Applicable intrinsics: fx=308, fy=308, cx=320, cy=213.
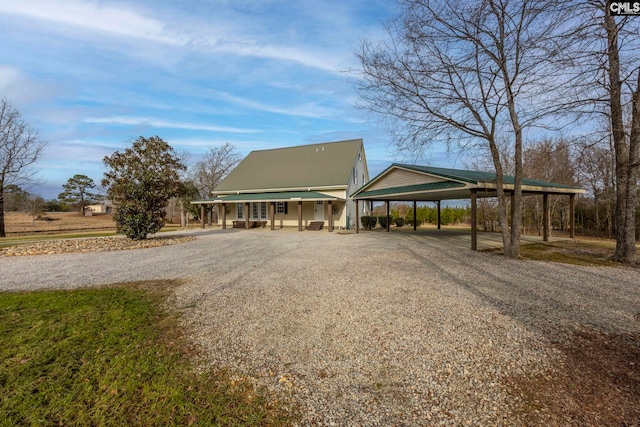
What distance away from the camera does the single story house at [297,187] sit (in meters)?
22.7

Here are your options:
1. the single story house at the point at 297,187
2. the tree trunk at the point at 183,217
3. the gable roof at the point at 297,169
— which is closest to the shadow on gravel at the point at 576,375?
the single story house at the point at 297,187

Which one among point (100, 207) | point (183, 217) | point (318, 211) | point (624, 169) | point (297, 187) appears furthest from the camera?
point (100, 207)

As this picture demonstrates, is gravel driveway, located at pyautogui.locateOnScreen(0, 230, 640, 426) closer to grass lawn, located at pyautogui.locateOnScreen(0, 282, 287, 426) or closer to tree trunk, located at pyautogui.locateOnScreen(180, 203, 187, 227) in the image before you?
grass lawn, located at pyautogui.locateOnScreen(0, 282, 287, 426)

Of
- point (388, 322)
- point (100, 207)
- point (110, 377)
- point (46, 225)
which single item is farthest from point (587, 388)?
point (100, 207)

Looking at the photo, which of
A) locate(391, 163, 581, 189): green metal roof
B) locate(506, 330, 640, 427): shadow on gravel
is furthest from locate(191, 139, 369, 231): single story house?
locate(506, 330, 640, 427): shadow on gravel

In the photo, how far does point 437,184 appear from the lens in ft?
42.6

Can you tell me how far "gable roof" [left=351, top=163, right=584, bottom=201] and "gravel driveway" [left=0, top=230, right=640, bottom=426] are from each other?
351 cm

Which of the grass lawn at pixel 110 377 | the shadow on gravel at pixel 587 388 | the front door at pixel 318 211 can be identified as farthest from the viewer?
the front door at pixel 318 211

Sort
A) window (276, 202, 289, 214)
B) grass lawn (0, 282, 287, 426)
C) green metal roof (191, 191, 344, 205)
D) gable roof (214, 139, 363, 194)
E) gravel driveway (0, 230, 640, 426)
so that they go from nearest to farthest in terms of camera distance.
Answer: grass lawn (0, 282, 287, 426) → gravel driveway (0, 230, 640, 426) → green metal roof (191, 191, 344, 205) → gable roof (214, 139, 363, 194) → window (276, 202, 289, 214)

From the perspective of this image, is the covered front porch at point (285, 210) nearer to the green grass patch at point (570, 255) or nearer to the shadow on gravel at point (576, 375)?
the green grass patch at point (570, 255)

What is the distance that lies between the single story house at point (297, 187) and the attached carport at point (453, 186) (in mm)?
3954

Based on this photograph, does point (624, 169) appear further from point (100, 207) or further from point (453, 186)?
point (100, 207)

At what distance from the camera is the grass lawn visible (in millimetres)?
2641

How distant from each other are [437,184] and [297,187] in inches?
501
